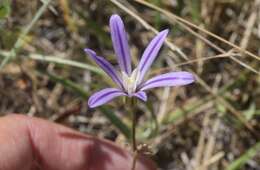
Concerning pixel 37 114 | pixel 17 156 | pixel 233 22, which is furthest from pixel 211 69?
pixel 17 156

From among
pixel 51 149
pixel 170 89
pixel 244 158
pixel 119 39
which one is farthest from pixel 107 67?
pixel 170 89

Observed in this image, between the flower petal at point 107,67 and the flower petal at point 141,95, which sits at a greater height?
the flower petal at point 107,67

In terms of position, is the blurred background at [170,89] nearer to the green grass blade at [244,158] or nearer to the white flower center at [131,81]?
the green grass blade at [244,158]

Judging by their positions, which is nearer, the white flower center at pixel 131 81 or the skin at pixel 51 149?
the white flower center at pixel 131 81

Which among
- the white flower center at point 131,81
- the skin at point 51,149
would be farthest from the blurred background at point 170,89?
the white flower center at point 131,81

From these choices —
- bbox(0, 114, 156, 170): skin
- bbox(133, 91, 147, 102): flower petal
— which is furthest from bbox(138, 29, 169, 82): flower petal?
bbox(0, 114, 156, 170): skin

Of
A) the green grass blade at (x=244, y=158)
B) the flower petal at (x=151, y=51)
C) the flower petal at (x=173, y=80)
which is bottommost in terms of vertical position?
the green grass blade at (x=244, y=158)
